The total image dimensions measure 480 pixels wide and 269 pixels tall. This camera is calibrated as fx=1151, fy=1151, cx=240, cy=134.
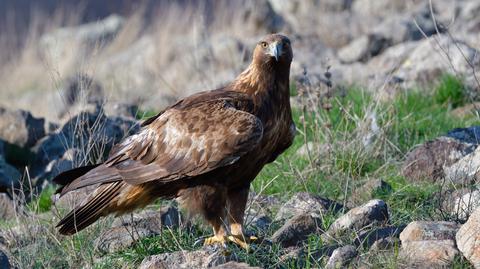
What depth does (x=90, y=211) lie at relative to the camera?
705 centimetres

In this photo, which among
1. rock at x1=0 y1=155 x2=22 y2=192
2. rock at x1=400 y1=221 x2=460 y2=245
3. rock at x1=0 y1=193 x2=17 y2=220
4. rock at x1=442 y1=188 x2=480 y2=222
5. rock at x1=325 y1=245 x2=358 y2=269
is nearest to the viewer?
rock at x1=325 y1=245 x2=358 y2=269

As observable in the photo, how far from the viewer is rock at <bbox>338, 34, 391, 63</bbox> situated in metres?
12.5

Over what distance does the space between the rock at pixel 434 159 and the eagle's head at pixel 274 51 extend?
153 centimetres

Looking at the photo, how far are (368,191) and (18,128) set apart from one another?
3372 millimetres

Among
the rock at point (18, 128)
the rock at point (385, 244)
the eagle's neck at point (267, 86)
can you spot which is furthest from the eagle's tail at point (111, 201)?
the rock at point (18, 128)

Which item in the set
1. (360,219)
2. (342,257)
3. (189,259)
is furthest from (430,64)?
(189,259)

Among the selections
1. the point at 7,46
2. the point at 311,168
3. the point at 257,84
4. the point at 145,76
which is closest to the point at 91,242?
the point at 257,84

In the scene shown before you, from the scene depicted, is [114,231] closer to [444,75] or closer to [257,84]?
[257,84]

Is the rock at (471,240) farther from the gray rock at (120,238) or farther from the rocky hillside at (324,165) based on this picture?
the gray rock at (120,238)

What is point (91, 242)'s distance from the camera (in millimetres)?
7105

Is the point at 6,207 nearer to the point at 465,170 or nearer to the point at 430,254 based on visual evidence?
the point at 465,170

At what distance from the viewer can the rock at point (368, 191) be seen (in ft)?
25.6

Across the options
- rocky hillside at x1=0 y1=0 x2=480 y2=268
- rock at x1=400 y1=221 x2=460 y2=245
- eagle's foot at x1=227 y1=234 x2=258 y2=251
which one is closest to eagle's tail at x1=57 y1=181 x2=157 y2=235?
rocky hillside at x1=0 y1=0 x2=480 y2=268

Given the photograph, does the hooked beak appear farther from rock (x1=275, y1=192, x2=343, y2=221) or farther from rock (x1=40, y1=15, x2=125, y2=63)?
rock (x1=40, y1=15, x2=125, y2=63)
